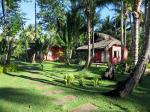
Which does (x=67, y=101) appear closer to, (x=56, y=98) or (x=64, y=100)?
(x=64, y=100)

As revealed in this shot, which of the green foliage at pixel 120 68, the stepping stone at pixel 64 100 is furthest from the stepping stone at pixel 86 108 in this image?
the green foliage at pixel 120 68


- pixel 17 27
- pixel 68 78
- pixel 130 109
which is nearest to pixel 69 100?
pixel 130 109

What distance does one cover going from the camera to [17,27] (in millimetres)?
35156

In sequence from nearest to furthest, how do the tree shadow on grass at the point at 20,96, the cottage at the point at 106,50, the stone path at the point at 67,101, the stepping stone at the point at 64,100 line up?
1. the stone path at the point at 67,101
2. the tree shadow on grass at the point at 20,96
3. the stepping stone at the point at 64,100
4. the cottage at the point at 106,50

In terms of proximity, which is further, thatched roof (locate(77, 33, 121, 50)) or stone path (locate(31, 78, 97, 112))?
thatched roof (locate(77, 33, 121, 50))

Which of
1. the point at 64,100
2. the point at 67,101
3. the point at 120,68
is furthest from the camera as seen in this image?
the point at 120,68

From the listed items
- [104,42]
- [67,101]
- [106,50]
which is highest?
[104,42]

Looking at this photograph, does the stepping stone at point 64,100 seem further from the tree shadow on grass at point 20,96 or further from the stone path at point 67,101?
the tree shadow on grass at point 20,96

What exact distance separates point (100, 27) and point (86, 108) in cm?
5588

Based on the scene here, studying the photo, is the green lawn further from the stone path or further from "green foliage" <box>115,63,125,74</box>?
"green foliage" <box>115,63,125,74</box>

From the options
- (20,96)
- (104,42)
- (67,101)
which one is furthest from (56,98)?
(104,42)

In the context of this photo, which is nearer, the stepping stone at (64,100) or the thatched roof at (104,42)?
the stepping stone at (64,100)

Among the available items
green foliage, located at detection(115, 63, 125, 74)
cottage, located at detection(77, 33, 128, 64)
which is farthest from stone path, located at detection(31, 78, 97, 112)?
cottage, located at detection(77, 33, 128, 64)

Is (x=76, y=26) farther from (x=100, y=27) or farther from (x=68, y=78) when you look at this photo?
(x=100, y=27)
